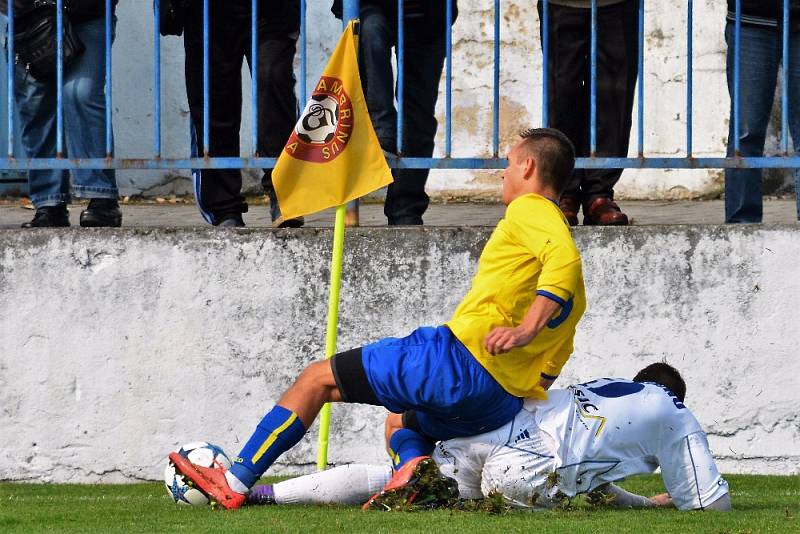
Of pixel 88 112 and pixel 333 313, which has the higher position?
pixel 88 112

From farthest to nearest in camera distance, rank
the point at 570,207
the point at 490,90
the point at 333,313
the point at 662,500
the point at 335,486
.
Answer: the point at 490,90
the point at 570,207
the point at 333,313
the point at 662,500
the point at 335,486

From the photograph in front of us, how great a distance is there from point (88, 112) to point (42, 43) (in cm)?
34

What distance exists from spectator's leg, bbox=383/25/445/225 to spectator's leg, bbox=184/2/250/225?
2.16ft

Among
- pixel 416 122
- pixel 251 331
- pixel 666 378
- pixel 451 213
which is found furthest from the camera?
pixel 451 213

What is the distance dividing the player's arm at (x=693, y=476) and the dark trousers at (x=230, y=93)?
89.2 inches

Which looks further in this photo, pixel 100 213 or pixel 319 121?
pixel 100 213

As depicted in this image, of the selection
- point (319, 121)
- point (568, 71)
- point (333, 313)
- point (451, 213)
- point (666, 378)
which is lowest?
point (666, 378)

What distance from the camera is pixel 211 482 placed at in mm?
4656

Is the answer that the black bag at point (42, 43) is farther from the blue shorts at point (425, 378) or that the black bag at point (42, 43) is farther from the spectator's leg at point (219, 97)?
the blue shorts at point (425, 378)

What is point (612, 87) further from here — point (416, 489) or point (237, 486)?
point (237, 486)

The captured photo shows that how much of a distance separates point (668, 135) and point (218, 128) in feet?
14.5

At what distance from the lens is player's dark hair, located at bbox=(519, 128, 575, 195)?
4.73m

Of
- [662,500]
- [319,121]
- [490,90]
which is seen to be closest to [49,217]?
[319,121]

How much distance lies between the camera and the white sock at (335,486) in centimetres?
469
